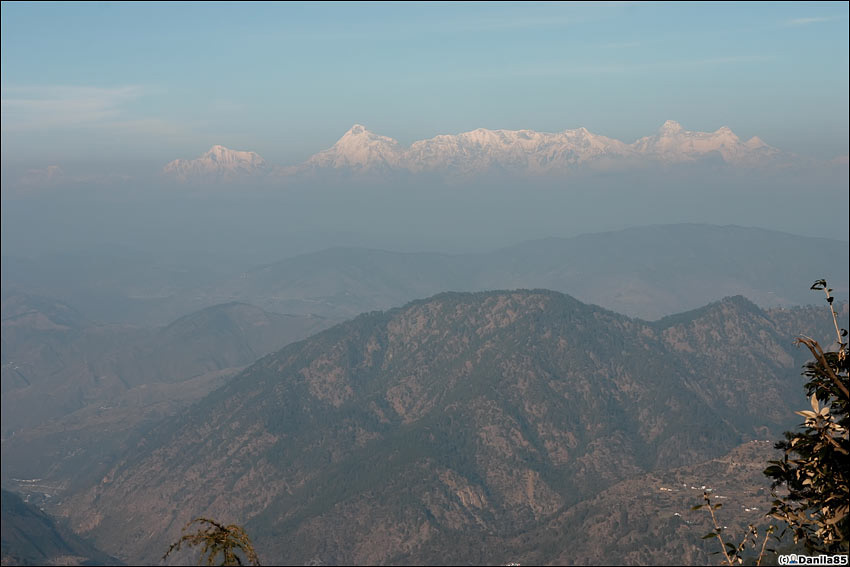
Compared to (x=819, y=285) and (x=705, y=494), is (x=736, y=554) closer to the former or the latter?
(x=705, y=494)

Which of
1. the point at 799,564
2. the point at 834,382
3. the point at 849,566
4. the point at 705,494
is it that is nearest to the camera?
the point at 705,494

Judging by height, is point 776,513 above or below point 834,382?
below

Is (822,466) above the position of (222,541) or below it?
above

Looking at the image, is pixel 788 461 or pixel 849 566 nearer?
pixel 788 461

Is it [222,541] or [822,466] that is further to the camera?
[822,466]

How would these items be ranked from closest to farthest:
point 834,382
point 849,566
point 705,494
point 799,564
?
1. point 705,494
2. point 834,382
3. point 849,566
4. point 799,564

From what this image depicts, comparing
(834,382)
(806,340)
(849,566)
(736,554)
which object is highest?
(806,340)

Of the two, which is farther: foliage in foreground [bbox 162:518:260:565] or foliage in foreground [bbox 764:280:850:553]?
foliage in foreground [bbox 764:280:850:553]

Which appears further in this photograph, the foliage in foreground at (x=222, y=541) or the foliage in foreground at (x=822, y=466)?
the foliage in foreground at (x=822, y=466)

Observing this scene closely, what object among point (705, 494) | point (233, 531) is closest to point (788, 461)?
point (705, 494)
